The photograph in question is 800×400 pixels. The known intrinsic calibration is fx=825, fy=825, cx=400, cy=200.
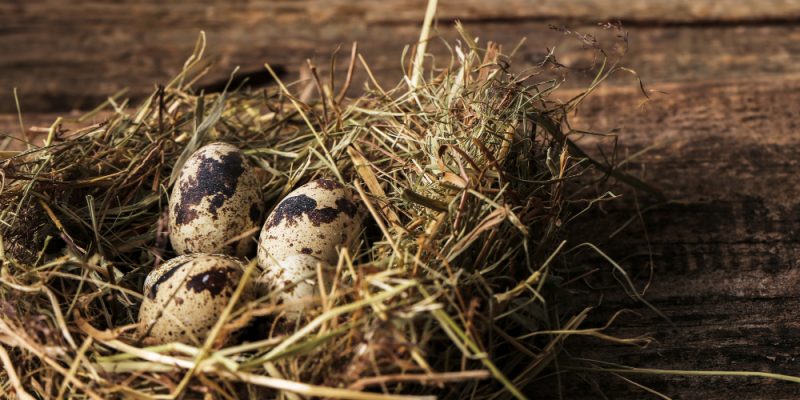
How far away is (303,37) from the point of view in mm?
2279

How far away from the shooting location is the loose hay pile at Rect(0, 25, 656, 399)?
3.42 ft

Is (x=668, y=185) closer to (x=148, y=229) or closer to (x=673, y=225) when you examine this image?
(x=673, y=225)

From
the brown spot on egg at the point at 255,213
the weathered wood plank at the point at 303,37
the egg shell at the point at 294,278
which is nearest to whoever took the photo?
the egg shell at the point at 294,278

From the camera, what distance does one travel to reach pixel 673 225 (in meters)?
1.57

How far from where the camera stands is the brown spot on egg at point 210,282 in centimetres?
118

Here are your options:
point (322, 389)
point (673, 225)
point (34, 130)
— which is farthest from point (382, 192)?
point (34, 130)

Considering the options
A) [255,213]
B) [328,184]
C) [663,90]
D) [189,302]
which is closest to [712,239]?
[663,90]

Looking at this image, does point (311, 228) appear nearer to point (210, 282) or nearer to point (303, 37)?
point (210, 282)

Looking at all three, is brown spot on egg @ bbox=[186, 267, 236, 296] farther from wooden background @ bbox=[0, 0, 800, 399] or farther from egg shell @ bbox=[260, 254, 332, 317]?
wooden background @ bbox=[0, 0, 800, 399]

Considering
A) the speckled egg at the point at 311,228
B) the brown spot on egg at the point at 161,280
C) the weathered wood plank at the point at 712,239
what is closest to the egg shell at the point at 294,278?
the speckled egg at the point at 311,228

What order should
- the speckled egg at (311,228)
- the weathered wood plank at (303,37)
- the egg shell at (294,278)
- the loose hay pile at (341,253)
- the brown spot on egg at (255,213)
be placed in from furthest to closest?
the weathered wood plank at (303,37) → the brown spot on egg at (255,213) → the speckled egg at (311,228) → the egg shell at (294,278) → the loose hay pile at (341,253)

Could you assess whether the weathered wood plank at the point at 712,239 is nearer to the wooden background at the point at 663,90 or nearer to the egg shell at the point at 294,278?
the wooden background at the point at 663,90

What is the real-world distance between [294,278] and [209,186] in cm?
27

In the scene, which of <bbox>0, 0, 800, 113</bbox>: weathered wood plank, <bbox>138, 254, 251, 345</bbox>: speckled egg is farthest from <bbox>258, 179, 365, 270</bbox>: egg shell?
<bbox>0, 0, 800, 113</bbox>: weathered wood plank
